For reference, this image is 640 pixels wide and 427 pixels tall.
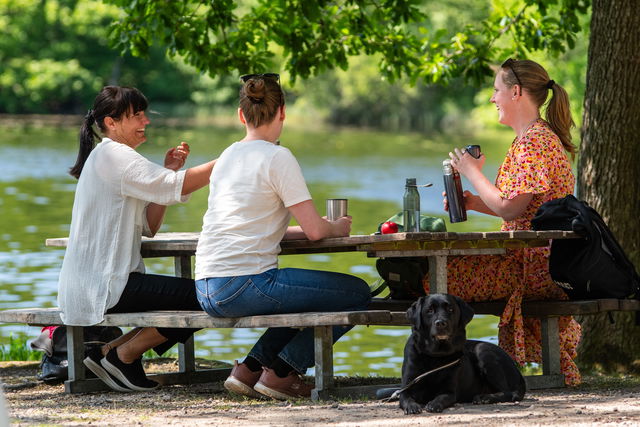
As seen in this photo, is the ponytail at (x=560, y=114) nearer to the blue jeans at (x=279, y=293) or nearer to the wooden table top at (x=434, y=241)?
the wooden table top at (x=434, y=241)

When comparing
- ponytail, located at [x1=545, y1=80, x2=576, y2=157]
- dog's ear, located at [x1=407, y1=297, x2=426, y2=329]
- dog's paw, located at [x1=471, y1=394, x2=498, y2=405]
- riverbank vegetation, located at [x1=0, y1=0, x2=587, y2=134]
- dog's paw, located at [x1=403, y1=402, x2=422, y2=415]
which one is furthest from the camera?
riverbank vegetation, located at [x1=0, y1=0, x2=587, y2=134]

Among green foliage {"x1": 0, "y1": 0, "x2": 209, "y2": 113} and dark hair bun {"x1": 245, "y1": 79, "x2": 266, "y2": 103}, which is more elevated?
green foliage {"x1": 0, "y1": 0, "x2": 209, "y2": 113}

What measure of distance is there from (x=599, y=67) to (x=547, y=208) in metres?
2.10

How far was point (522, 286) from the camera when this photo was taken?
6340 mm

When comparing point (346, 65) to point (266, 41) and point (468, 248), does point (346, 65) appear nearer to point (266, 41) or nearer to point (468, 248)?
point (266, 41)

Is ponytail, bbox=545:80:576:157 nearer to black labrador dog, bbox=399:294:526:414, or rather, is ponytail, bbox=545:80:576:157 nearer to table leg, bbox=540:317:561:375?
table leg, bbox=540:317:561:375

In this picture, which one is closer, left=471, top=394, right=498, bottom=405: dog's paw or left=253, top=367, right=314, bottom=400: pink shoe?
left=471, top=394, right=498, bottom=405: dog's paw

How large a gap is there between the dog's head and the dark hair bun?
125 centimetres

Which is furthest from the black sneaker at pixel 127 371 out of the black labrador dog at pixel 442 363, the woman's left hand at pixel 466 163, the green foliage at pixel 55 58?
the green foliage at pixel 55 58

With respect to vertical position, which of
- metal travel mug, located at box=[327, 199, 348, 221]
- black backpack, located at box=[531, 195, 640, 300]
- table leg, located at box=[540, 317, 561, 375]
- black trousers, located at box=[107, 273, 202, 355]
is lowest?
table leg, located at box=[540, 317, 561, 375]

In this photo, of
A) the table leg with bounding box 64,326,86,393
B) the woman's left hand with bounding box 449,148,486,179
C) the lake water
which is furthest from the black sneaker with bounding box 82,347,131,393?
the lake water

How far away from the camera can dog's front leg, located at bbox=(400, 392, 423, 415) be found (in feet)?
16.9

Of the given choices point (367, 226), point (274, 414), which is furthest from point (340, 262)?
point (274, 414)

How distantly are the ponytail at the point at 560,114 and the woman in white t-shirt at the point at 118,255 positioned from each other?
72.9 inches
